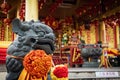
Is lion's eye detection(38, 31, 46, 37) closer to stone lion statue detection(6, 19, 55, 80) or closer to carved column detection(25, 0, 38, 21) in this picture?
stone lion statue detection(6, 19, 55, 80)

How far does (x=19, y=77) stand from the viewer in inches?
87.9

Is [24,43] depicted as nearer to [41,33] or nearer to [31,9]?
[41,33]

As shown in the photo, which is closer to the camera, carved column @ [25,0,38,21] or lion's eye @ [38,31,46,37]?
lion's eye @ [38,31,46,37]

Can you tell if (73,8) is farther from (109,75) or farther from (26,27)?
(26,27)

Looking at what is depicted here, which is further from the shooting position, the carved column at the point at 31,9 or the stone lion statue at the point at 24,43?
the carved column at the point at 31,9

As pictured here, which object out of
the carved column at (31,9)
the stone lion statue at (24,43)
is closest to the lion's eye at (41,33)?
the stone lion statue at (24,43)

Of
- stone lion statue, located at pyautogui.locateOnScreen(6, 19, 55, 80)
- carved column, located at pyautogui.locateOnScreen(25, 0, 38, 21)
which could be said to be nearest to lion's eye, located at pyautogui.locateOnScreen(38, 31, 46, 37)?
stone lion statue, located at pyautogui.locateOnScreen(6, 19, 55, 80)

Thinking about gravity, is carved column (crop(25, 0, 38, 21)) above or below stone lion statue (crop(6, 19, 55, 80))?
above

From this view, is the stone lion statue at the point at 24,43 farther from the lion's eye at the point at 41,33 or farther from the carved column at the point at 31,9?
the carved column at the point at 31,9

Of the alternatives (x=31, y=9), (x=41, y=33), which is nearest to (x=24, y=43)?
(x=41, y=33)

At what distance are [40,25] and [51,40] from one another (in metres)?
0.17

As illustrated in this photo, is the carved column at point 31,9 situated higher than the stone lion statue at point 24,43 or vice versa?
the carved column at point 31,9

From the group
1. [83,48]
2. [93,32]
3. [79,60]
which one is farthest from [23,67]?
[93,32]

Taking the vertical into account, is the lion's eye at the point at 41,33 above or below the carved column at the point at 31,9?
below
